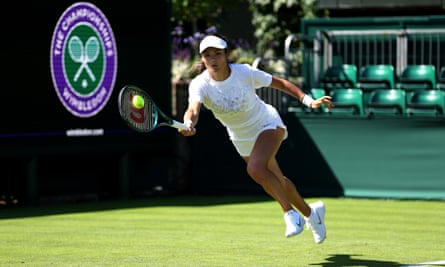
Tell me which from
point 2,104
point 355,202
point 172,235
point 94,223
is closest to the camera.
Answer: point 172,235

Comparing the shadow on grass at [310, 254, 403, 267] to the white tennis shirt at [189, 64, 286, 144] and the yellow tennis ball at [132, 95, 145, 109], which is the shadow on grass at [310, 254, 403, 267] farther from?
the yellow tennis ball at [132, 95, 145, 109]

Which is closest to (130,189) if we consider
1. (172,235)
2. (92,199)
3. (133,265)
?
(92,199)

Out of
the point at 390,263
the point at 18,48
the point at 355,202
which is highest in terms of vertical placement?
the point at 18,48

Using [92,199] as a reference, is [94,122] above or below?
above

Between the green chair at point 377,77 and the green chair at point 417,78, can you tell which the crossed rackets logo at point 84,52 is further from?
the green chair at point 417,78

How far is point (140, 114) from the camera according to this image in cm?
860

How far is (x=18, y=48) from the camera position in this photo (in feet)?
45.8

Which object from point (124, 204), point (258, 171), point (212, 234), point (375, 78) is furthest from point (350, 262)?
point (375, 78)

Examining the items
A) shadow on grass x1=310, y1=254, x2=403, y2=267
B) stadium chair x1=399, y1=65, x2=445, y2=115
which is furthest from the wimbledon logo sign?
shadow on grass x1=310, y1=254, x2=403, y2=267

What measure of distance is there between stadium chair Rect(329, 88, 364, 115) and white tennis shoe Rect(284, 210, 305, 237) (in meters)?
7.07

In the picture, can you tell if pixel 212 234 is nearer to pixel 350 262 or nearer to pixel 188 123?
pixel 350 262

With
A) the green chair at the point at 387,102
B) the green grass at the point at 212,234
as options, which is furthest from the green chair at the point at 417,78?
the green grass at the point at 212,234

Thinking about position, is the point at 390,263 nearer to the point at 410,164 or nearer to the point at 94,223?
the point at 94,223

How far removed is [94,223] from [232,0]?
17.8 meters
